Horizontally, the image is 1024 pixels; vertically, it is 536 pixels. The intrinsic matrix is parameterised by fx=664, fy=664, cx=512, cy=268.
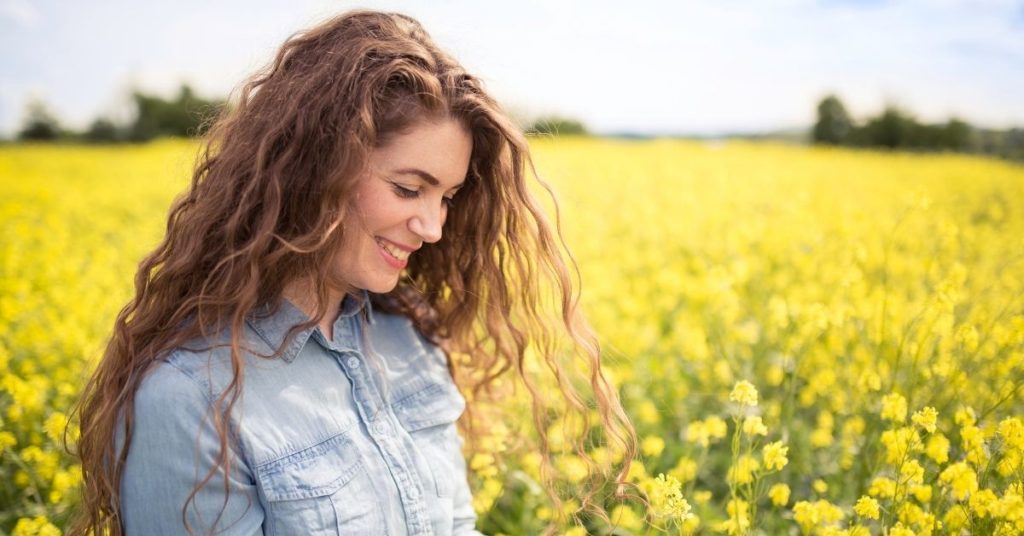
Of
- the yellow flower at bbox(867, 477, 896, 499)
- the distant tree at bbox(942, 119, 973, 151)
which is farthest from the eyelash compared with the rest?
the distant tree at bbox(942, 119, 973, 151)

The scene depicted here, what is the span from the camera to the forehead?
1.32 meters

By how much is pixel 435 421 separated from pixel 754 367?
185 centimetres

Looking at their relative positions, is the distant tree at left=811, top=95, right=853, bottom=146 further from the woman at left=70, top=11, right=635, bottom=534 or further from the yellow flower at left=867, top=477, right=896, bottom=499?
the woman at left=70, top=11, right=635, bottom=534

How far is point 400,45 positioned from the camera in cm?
135

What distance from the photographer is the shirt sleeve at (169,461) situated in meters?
1.10

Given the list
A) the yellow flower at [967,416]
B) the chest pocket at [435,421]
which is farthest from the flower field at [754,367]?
the chest pocket at [435,421]

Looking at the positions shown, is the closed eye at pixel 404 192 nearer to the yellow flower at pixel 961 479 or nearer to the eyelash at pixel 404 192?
the eyelash at pixel 404 192

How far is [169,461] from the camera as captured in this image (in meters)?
1.10

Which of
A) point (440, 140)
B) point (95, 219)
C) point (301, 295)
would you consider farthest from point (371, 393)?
point (95, 219)

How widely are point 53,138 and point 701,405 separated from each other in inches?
1279

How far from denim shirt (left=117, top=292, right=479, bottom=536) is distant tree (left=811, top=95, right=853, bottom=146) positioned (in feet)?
85.6

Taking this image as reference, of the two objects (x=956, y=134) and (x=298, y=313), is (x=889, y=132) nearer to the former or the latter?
(x=956, y=134)

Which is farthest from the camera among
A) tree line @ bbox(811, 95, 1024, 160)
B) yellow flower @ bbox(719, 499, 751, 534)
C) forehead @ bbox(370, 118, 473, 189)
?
tree line @ bbox(811, 95, 1024, 160)

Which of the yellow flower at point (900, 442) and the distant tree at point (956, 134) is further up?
the distant tree at point (956, 134)
